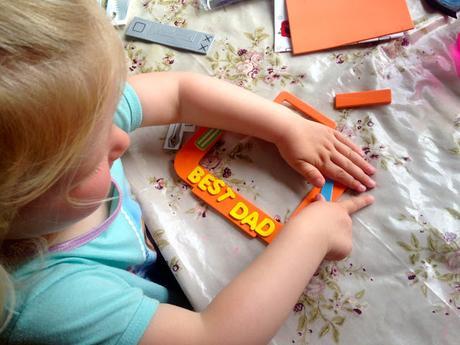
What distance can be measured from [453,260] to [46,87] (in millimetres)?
451

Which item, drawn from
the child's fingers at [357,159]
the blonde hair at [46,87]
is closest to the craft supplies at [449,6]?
the child's fingers at [357,159]

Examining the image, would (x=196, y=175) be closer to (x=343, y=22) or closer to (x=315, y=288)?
(x=315, y=288)

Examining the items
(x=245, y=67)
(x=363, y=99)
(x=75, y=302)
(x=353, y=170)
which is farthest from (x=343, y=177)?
(x=75, y=302)

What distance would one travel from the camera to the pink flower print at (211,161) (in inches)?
23.9

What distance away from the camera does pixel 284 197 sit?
0.58m

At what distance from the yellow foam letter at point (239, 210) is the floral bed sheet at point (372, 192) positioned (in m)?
0.02

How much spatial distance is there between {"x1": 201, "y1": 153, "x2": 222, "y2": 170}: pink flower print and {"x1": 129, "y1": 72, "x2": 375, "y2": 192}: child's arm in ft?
0.13

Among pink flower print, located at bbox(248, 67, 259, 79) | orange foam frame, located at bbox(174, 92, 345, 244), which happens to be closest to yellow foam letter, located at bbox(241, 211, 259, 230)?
orange foam frame, located at bbox(174, 92, 345, 244)

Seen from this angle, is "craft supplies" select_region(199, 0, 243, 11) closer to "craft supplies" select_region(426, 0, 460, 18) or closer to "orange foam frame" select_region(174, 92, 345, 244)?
"orange foam frame" select_region(174, 92, 345, 244)

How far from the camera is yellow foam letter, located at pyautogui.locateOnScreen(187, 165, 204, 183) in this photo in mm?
593

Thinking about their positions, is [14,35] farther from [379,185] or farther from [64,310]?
[379,185]

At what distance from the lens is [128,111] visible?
0.56 m

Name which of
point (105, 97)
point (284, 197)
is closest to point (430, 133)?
point (284, 197)

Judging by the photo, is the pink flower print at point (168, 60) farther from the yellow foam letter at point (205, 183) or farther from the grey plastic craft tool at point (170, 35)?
the yellow foam letter at point (205, 183)
